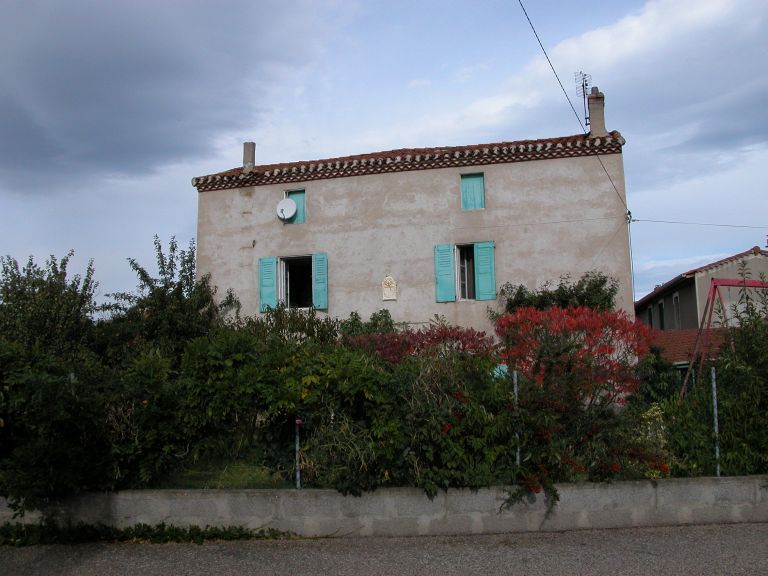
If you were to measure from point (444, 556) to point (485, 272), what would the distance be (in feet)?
33.0

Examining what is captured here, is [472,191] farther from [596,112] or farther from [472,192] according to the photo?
[596,112]

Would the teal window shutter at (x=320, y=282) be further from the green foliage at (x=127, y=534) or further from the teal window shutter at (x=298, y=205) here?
the green foliage at (x=127, y=534)

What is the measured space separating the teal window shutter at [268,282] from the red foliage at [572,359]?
9.17 metres

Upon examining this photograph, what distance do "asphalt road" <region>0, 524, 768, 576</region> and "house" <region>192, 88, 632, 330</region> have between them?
29.4 feet

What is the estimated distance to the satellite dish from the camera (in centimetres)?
1750

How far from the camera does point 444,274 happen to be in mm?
16469

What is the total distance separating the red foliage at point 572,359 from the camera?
780 centimetres

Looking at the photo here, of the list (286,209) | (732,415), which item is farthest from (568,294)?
(732,415)

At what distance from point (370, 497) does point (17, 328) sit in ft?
36.8

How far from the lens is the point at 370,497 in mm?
7551

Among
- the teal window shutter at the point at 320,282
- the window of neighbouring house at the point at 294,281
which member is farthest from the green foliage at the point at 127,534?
the teal window shutter at the point at 320,282

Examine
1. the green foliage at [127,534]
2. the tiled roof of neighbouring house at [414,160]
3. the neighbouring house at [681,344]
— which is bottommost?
the green foliage at [127,534]

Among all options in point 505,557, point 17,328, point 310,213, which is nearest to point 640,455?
point 505,557

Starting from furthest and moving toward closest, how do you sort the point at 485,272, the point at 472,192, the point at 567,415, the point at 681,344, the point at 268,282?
the point at 681,344, the point at 268,282, the point at 472,192, the point at 485,272, the point at 567,415
